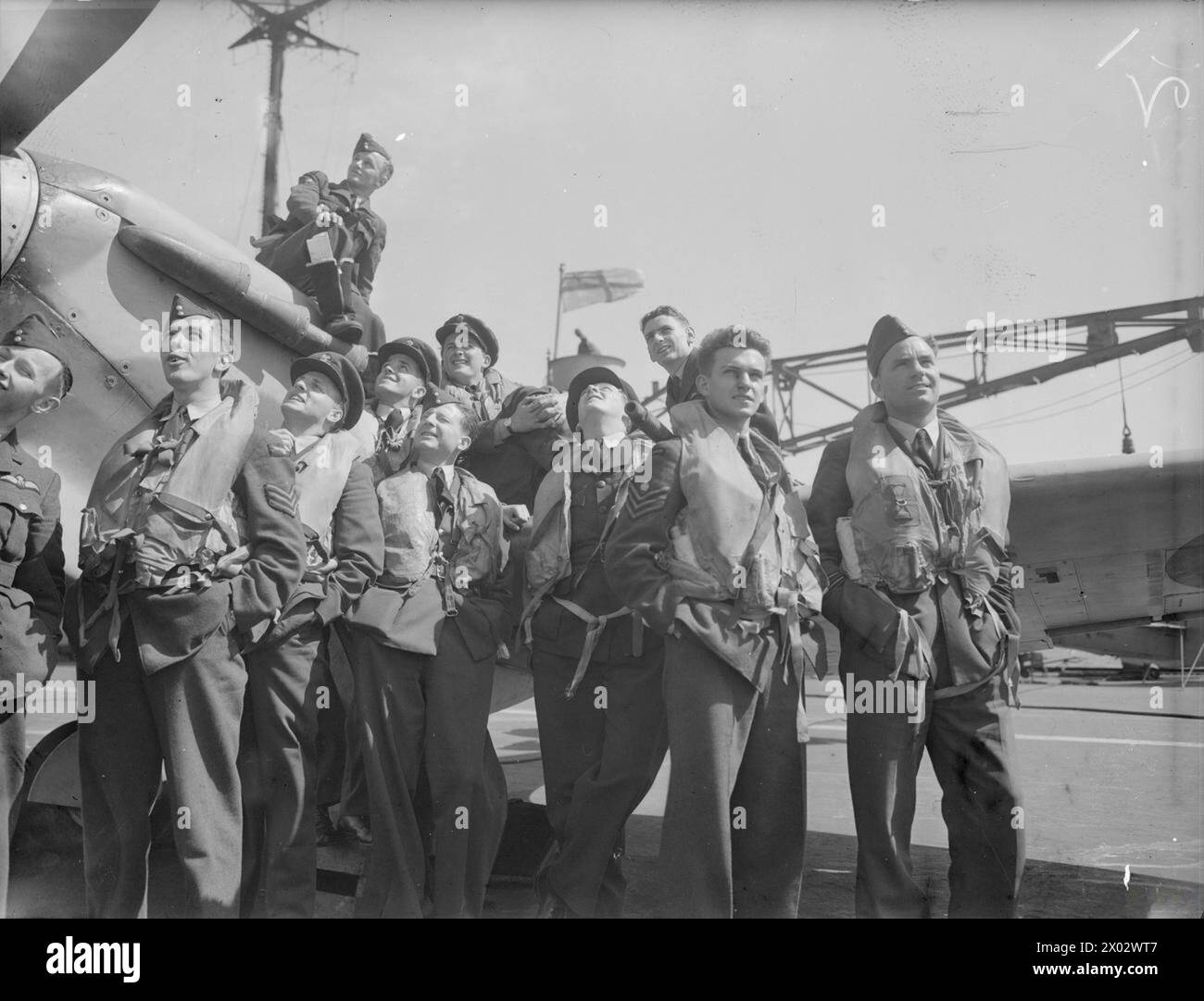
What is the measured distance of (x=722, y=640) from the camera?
2672 millimetres

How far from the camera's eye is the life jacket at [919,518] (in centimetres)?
288

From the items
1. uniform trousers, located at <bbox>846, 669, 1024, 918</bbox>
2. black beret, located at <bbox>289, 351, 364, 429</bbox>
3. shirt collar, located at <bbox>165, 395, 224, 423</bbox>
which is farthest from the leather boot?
uniform trousers, located at <bbox>846, 669, 1024, 918</bbox>

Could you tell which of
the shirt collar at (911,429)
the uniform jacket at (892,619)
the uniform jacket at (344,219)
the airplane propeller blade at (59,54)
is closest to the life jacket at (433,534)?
the uniform jacket at (892,619)

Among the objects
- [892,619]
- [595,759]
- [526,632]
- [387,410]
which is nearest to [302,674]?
[526,632]

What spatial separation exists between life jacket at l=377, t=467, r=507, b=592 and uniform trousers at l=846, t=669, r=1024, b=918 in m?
1.29

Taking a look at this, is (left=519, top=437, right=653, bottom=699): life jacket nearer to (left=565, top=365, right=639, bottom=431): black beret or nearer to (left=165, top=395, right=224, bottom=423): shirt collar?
(left=565, top=365, right=639, bottom=431): black beret

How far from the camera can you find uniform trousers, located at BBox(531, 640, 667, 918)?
298cm

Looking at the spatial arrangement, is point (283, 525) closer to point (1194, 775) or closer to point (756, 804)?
point (756, 804)

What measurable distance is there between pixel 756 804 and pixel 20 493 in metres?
2.37

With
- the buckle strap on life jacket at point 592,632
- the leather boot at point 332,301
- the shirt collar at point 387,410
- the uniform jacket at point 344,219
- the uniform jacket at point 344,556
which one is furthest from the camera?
the uniform jacket at point 344,219

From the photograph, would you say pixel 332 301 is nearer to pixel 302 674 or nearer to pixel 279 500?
pixel 279 500

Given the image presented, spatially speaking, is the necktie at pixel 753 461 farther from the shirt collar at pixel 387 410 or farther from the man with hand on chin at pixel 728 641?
the shirt collar at pixel 387 410

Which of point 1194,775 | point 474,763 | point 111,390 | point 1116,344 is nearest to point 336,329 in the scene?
point 111,390
